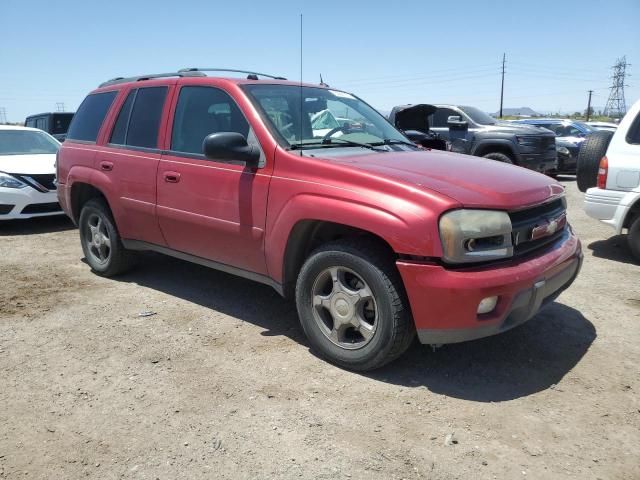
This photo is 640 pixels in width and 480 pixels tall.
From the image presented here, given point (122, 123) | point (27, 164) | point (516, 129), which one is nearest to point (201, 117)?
point (122, 123)

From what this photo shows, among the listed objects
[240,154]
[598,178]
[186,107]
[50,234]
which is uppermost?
[186,107]

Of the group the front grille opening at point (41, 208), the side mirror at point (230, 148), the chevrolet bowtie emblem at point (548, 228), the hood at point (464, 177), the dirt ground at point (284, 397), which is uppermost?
the side mirror at point (230, 148)

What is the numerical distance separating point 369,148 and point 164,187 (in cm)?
166

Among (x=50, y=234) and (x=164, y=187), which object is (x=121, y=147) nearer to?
(x=164, y=187)

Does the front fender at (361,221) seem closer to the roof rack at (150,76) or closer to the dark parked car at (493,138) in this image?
the roof rack at (150,76)

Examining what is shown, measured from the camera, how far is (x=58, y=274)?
5492mm

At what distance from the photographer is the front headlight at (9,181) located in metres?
7.45

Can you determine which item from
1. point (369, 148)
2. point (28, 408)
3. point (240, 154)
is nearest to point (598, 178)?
point (369, 148)

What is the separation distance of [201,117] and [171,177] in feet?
1.73

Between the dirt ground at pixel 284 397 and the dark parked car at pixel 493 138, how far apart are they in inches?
259

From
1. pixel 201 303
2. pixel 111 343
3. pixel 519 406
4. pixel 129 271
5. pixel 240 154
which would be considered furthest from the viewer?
pixel 129 271

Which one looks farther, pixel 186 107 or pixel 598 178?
pixel 598 178

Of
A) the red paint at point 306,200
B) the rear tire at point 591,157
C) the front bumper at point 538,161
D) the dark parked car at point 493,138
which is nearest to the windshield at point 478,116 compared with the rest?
the dark parked car at point 493,138

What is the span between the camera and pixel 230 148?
Answer: 11.3 feet
